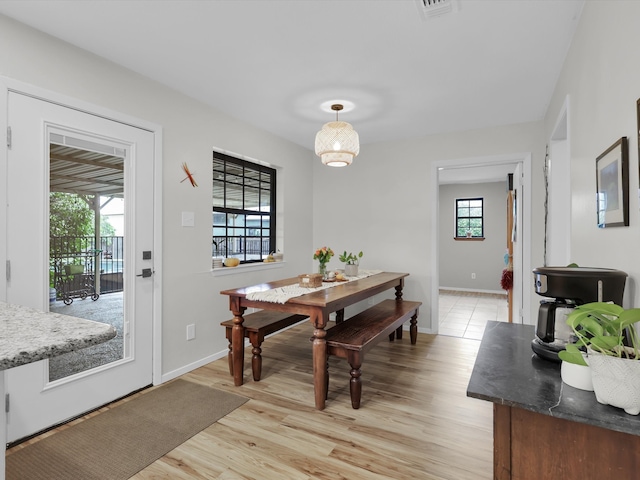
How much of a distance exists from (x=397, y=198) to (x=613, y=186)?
124 inches

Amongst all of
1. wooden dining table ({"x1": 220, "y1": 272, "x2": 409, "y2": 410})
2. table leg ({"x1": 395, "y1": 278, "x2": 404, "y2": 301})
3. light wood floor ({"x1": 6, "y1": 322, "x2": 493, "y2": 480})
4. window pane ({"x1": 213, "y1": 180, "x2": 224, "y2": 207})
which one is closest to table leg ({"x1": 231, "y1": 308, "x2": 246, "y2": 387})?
wooden dining table ({"x1": 220, "y1": 272, "x2": 409, "y2": 410})

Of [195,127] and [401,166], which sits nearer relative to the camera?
[195,127]

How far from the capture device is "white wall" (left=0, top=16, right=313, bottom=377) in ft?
7.05

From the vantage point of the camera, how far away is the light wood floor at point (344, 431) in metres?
1.81

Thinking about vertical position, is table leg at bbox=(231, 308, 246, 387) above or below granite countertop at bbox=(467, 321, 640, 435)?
below

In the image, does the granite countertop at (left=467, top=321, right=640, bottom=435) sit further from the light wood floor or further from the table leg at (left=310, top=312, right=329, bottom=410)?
the table leg at (left=310, top=312, right=329, bottom=410)

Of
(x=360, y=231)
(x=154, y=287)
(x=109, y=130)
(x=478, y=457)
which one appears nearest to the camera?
(x=478, y=457)

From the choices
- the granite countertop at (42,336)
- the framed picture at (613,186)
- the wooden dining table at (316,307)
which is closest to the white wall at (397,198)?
the wooden dining table at (316,307)

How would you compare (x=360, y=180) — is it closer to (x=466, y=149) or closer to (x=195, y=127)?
(x=466, y=149)

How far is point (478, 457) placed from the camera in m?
1.90

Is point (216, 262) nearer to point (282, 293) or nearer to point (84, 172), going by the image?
point (282, 293)

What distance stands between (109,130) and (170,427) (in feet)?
6.69

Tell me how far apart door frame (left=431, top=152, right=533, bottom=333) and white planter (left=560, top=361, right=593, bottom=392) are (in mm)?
3110

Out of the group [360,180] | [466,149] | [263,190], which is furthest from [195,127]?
[466,149]
